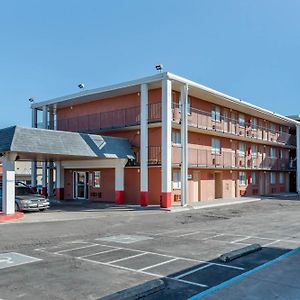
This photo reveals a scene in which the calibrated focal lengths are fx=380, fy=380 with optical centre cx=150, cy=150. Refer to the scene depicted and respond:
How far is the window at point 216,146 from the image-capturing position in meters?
30.9

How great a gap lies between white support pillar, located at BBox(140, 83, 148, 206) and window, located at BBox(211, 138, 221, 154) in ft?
28.4

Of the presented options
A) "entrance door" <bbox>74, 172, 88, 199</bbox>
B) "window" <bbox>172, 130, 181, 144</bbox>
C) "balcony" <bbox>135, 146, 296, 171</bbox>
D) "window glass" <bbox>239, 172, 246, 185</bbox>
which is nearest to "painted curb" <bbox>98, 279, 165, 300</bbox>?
"balcony" <bbox>135, 146, 296, 171</bbox>

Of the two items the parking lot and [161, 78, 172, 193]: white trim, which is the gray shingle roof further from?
the parking lot

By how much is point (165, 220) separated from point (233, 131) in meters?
17.1

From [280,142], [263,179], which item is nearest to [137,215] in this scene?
[263,179]

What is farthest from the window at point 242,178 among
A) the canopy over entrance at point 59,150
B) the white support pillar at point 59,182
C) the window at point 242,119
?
the white support pillar at point 59,182

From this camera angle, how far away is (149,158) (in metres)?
24.2

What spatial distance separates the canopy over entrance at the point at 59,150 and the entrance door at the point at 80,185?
1.29m

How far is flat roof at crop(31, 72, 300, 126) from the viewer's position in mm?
23703

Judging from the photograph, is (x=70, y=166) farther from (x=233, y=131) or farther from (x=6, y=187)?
(x=233, y=131)

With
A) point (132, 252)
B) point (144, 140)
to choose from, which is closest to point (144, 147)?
point (144, 140)

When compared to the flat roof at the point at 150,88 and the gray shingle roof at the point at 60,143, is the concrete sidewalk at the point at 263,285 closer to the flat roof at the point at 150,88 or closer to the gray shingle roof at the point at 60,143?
the gray shingle roof at the point at 60,143

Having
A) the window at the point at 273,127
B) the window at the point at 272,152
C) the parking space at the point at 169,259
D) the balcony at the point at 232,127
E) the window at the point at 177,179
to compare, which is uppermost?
the window at the point at 273,127

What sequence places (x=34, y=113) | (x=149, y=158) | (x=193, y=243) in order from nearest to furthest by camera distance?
(x=193, y=243) → (x=149, y=158) → (x=34, y=113)
